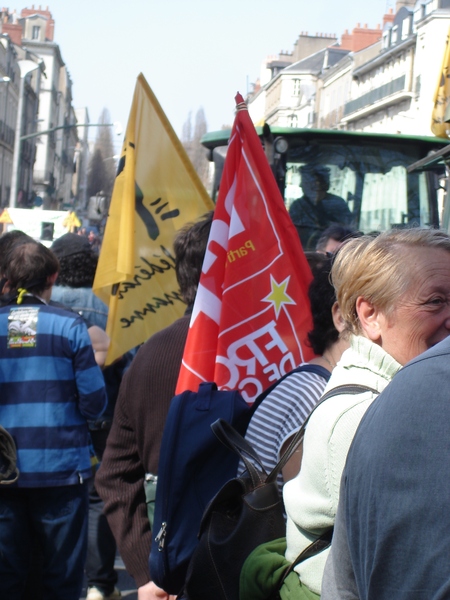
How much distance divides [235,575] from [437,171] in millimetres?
5480

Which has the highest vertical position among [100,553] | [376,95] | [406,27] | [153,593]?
[406,27]

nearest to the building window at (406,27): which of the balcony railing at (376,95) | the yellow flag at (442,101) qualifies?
the balcony railing at (376,95)

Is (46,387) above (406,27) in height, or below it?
below

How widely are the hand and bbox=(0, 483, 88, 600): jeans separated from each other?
3.72 feet

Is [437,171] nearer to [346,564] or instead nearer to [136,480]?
[136,480]

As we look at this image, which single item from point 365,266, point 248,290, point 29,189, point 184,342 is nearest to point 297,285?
point 248,290

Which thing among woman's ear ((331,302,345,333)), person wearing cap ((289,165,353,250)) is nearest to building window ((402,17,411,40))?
person wearing cap ((289,165,353,250))

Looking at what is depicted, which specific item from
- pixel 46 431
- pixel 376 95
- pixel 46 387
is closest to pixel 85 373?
pixel 46 387

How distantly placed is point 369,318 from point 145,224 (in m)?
2.82

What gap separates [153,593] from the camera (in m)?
2.95

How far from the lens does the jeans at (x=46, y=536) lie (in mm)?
3979

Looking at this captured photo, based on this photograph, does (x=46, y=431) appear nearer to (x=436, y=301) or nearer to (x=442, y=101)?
(x=436, y=301)

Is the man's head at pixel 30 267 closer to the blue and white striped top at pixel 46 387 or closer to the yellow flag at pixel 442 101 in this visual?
the blue and white striped top at pixel 46 387

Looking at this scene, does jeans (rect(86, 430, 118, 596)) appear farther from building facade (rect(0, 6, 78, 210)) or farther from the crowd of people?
→ building facade (rect(0, 6, 78, 210))
